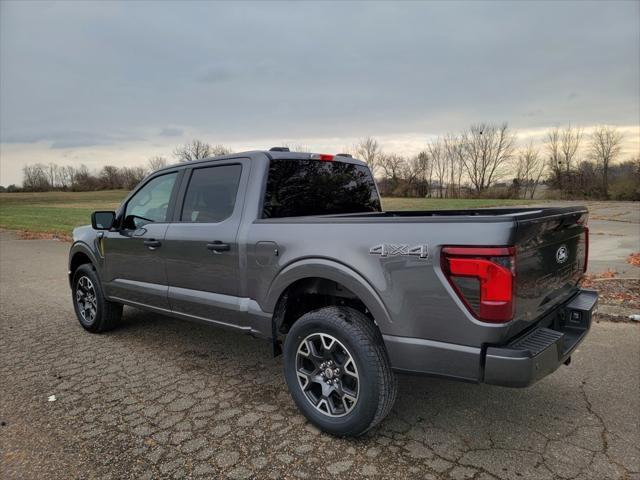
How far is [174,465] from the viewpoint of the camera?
266 cm

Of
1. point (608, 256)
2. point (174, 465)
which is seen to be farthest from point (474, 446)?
point (608, 256)

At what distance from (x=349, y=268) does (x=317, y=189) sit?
128 cm

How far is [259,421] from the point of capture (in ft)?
10.3

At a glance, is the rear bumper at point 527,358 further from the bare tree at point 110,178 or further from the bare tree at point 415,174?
the bare tree at point 110,178

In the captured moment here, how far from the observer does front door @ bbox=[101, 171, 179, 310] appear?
13.8ft

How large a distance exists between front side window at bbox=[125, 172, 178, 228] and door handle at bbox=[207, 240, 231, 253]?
2.75 ft

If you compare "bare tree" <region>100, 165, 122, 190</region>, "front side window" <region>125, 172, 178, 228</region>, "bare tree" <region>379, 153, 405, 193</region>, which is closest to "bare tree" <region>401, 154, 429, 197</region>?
"bare tree" <region>379, 153, 405, 193</region>

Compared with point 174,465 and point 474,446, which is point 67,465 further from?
point 474,446

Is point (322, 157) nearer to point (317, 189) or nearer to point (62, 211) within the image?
point (317, 189)

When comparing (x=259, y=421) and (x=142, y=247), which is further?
(x=142, y=247)

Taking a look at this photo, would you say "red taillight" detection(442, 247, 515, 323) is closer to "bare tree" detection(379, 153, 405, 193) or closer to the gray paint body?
the gray paint body

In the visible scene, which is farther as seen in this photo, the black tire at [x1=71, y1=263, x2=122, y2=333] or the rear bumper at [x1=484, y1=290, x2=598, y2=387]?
the black tire at [x1=71, y1=263, x2=122, y2=333]

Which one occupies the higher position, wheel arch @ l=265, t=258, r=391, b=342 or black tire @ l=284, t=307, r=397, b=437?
wheel arch @ l=265, t=258, r=391, b=342

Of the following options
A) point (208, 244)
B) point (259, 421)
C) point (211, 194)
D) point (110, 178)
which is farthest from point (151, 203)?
point (110, 178)
